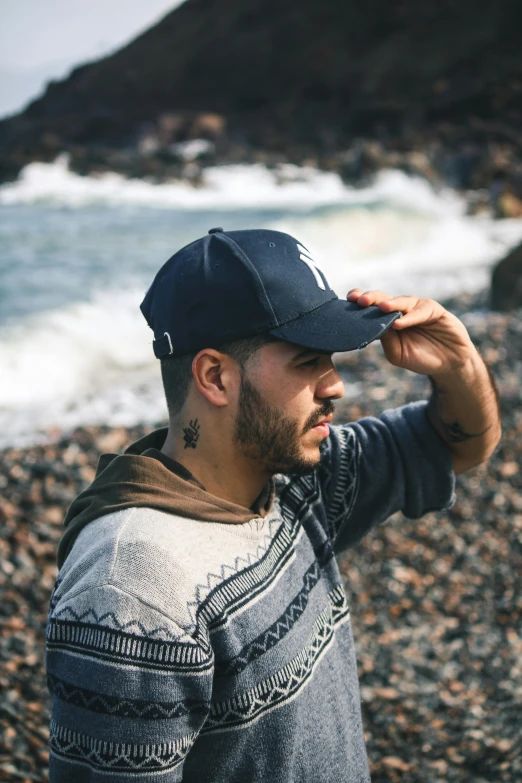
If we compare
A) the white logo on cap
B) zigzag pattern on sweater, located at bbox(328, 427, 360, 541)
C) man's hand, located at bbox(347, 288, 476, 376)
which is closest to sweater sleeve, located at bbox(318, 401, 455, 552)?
zigzag pattern on sweater, located at bbox(328, 427, 360, 541)

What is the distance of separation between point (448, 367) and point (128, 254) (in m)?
17.7

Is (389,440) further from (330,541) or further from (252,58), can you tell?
(252,58)

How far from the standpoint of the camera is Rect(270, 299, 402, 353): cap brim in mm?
1910

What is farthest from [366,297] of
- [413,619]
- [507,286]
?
[507,286]

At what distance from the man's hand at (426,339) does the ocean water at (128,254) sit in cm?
617

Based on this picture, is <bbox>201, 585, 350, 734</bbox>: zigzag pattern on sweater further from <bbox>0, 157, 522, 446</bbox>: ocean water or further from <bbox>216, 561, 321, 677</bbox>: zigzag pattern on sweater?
<bbox>0, 157, 522, 446</bbox>: ocean water

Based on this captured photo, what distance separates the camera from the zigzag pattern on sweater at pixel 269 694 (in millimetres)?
1736

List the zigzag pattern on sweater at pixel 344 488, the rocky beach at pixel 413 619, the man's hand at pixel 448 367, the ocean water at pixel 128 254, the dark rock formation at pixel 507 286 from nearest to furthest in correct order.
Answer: the man's hand at pixel 448 367
the zigzag pattern on sweater at pixel 344 488
the rocky beach at pixel 413 619
the ocean water at pixel 128 254
the dark rock formation at pixel 507 286

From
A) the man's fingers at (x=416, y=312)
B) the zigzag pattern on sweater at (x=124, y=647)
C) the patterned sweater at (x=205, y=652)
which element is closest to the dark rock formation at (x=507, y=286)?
the man's fingers at (x=416, y=312)

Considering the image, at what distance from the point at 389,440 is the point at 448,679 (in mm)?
2534

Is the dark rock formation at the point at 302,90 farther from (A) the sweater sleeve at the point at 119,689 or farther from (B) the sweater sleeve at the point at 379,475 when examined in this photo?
(A) the sweater sleeve at the point at 119,689

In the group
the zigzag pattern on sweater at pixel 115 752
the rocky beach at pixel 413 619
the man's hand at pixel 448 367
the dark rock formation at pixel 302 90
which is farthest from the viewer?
the dark rock formation at pixel 302 90

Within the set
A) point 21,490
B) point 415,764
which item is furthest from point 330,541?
point 21,490

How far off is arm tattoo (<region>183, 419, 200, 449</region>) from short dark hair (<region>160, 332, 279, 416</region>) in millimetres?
62
